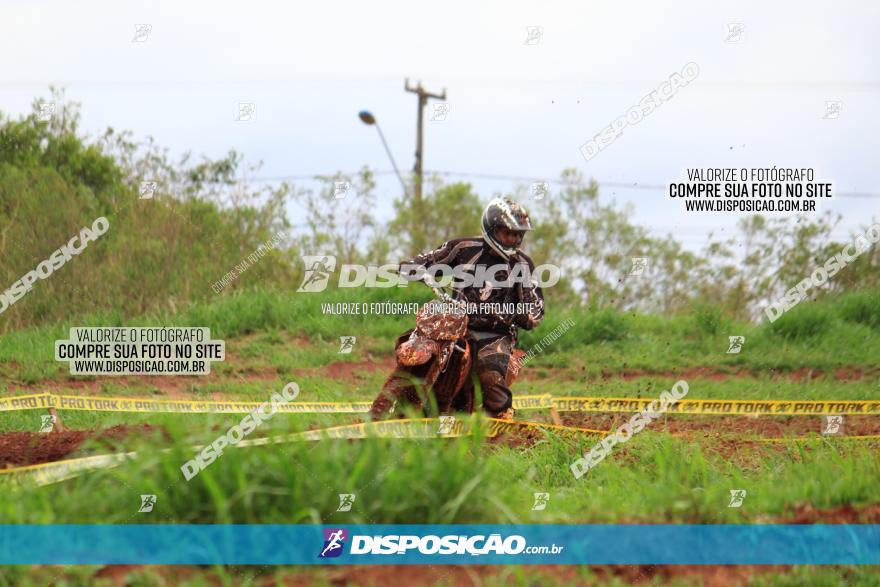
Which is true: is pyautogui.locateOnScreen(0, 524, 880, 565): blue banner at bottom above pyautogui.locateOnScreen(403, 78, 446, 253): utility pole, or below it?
below

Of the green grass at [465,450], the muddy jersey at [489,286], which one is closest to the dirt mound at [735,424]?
the green grass at [465,450]

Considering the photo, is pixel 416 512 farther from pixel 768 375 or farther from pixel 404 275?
pixel 768 375

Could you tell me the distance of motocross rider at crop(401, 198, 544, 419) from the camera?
24.4 ft

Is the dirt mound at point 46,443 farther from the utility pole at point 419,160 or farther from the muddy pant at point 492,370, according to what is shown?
the utility pole at point 419,160

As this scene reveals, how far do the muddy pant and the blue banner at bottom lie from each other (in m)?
3.23

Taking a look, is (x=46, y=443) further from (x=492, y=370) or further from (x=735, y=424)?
(x=735, y=424)

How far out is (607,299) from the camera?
50.6 ft

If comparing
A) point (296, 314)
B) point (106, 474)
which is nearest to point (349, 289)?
point (296, 314)

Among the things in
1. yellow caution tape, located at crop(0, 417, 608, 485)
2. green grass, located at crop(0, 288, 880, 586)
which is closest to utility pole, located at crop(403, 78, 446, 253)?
green grass, located at crop(0, 288, 880, 586)

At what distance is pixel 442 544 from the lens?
395 cm

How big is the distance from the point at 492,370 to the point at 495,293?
0.62m

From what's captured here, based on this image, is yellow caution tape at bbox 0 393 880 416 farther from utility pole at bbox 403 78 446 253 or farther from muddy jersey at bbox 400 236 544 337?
utility pole at bbox 403 78 446 253

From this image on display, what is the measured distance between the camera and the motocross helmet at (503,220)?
24.0 ft

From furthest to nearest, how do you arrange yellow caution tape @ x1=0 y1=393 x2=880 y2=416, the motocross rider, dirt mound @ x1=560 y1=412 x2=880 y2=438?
yellow caution tape @ x1=0 y1=393 x2=880 y2=416, dirt mound @ x1=560 y1=412 x2=880 y2=438, the motocross rider
